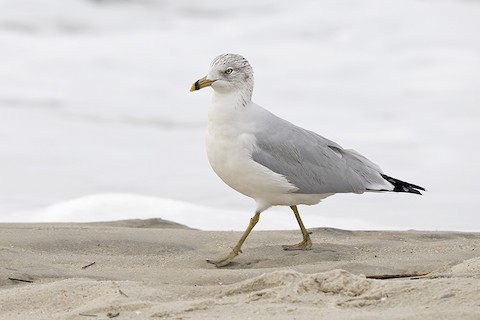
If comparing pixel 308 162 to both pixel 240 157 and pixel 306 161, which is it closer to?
pixel 306 161

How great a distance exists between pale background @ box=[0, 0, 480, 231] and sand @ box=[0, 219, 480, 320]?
1.81m

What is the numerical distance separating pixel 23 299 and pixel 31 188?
4.91 metres

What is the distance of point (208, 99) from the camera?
12.1m

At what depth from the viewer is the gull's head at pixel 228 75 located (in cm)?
543

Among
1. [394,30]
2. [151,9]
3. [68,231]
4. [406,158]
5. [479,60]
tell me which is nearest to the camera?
[68,231]

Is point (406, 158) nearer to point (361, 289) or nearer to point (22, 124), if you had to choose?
point (22, 124)

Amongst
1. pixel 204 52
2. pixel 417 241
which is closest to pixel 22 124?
pixel 204 52

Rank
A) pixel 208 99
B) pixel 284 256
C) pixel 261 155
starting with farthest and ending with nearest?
pixel 208 99, pixel 261 155, pixel 284 256

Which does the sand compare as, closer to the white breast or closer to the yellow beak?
the white breast

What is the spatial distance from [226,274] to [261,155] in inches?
35.9

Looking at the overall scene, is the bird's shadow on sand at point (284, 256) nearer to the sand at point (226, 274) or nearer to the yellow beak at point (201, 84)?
the sand at point (226, 274)

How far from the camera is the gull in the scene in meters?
5.26

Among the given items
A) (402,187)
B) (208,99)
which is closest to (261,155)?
(402,187)

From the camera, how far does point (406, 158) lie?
970 cm
